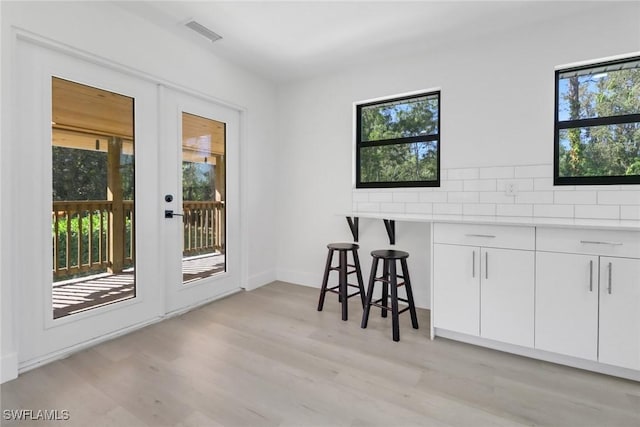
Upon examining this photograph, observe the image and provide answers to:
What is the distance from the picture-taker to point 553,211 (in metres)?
2.50

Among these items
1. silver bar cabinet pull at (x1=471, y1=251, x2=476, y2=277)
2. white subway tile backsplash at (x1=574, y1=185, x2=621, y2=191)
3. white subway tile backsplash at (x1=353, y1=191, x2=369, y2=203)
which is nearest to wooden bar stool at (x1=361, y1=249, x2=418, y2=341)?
silver bar cabinet pull at (x1=471, y1=251, x2=476, y2=277)

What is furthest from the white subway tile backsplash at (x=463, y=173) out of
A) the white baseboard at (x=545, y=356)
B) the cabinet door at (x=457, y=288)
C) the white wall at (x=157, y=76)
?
the white wall at (x=157, y=76)

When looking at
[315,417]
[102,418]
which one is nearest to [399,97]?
[315,417]

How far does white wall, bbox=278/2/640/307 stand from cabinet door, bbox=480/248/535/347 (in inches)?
27.3

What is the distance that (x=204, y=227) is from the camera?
319 centimetres

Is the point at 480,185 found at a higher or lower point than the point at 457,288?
higher

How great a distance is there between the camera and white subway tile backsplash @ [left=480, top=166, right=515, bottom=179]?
8.70ft

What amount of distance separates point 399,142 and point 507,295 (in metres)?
1.78

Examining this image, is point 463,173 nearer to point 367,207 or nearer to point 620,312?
point 367,207

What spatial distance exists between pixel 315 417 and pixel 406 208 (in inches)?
83.3

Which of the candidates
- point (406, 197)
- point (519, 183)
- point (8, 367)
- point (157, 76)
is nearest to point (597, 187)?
point (519, 183)

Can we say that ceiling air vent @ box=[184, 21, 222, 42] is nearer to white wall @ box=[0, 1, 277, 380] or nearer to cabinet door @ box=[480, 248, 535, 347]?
white wall @ box=[0, 1, 277, 380]

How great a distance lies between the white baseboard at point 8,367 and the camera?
5.88 ft

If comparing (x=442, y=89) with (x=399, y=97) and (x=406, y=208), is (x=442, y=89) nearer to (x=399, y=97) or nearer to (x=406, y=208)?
(x=399, y=97)
